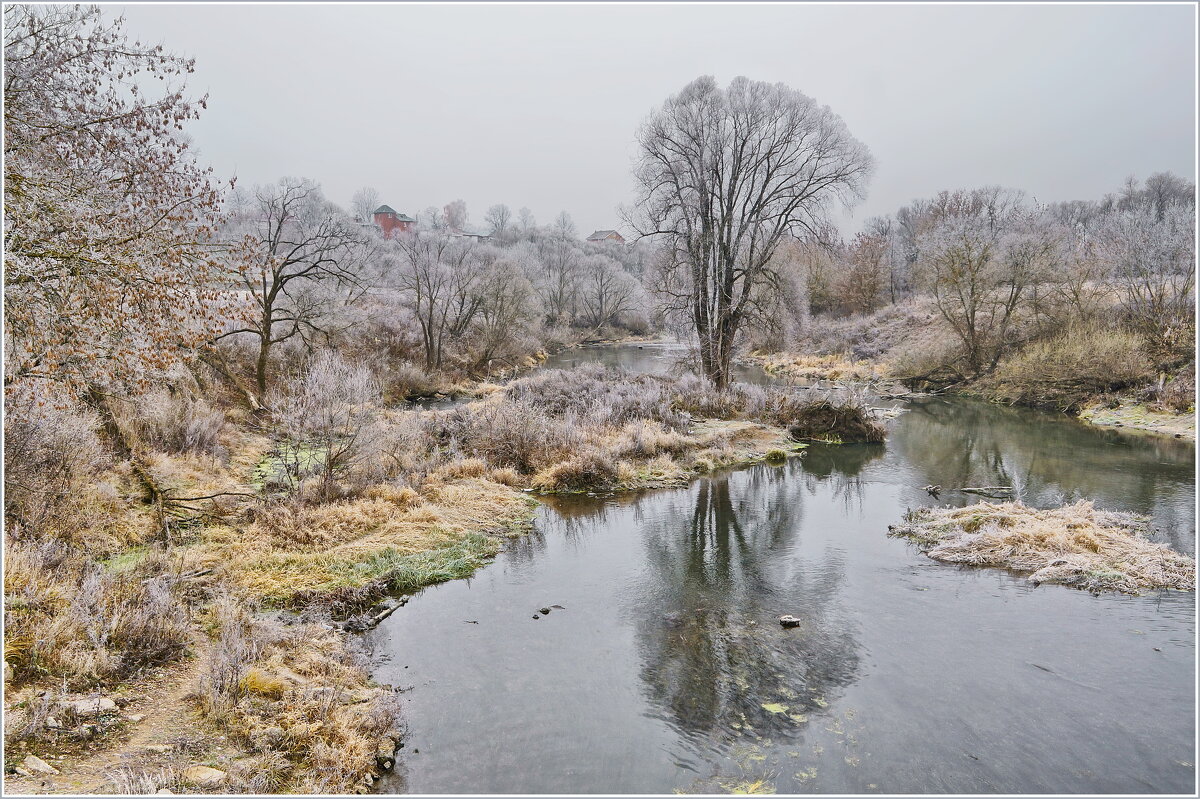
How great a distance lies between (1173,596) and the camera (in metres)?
8.66

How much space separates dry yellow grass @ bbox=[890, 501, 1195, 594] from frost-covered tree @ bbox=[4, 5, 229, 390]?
11178 millimetres

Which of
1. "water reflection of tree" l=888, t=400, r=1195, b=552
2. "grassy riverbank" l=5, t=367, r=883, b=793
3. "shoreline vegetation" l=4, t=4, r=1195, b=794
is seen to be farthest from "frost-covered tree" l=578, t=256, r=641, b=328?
"grassy riverbank" l=5, t=367, r=883, b=793

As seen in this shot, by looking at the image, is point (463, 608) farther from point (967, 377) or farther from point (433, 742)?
point (967, 377)

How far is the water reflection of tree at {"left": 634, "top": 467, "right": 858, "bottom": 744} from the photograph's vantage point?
20.5 feet

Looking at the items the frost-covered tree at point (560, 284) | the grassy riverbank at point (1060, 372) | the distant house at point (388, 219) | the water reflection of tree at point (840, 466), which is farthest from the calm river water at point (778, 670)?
the distant house at point (388, 219)

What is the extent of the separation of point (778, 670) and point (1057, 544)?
19.8 ft

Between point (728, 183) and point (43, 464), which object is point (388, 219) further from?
point (43, 464)

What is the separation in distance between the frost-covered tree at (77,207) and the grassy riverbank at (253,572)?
2438mm

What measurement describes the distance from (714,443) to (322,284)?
62.0 feet

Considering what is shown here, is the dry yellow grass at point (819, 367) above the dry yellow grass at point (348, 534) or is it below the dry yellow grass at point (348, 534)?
above

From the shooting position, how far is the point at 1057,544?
9992mm

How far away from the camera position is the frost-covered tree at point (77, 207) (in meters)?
6.49

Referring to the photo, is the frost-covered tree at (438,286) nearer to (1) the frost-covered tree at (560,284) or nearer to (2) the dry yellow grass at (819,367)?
(2) the dry yellow grass at (819,367)

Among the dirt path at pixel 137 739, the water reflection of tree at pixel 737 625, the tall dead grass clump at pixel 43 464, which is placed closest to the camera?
the dirt path at pixel 137 739
